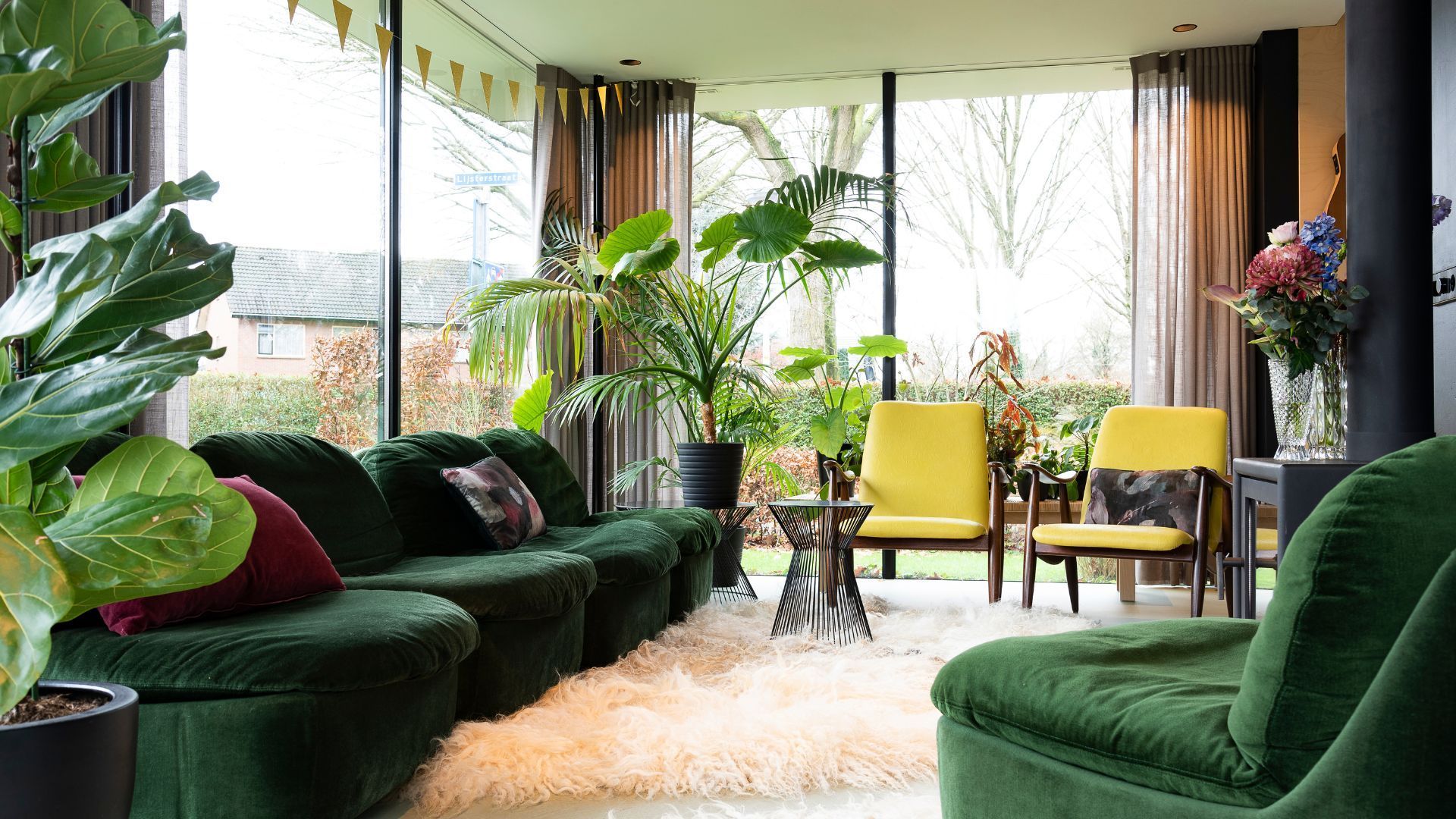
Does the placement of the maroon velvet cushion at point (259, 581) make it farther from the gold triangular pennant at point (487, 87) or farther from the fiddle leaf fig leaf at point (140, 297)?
the gold triangular pennant at point (487, 87)

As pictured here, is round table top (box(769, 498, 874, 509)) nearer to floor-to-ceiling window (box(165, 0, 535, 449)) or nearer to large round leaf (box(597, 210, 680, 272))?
large round leaf (box(597, 210, 680, 272))

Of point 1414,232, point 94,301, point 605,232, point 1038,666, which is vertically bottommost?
point 1038,666

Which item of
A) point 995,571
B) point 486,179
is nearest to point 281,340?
point 486,179

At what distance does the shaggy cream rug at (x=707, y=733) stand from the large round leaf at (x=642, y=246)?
179 cm

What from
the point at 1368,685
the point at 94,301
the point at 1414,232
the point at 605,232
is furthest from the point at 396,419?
the point at 1368,685

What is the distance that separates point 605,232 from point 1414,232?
415 centimetres

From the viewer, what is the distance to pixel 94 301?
1353 millimetres

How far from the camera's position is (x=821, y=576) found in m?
3.92

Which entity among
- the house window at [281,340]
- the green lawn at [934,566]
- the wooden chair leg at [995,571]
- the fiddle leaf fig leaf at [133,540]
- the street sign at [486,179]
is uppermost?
the street sign at [486,179]

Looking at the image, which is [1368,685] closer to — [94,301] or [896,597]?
[94,301]

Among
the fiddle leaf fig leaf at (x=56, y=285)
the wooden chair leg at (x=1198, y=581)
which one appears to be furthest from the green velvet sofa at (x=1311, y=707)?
the wooden chair leg at (x=1198, y=581)

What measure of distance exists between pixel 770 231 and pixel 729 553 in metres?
1.44

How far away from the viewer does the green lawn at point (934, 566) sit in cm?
653

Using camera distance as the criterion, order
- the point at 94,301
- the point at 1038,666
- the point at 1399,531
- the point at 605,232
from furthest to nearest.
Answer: the point at 605,232 < the point at 1038,666 < the point at 94,301 < the point at 1399,531
